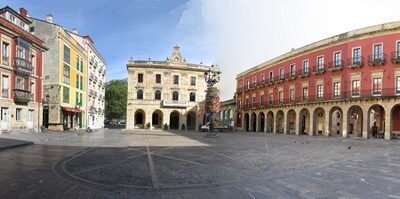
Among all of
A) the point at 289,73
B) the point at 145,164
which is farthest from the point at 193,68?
the point at 145,164

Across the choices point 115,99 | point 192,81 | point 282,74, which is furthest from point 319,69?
point 115,99

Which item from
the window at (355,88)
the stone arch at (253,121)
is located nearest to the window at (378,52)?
the window at (355,88)

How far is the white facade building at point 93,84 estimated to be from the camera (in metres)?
46.8

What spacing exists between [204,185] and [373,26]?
98.6 feet

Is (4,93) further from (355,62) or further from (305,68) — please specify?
(355,62)

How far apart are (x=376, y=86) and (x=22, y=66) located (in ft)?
109

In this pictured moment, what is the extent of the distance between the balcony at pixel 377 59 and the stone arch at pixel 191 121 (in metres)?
30.4

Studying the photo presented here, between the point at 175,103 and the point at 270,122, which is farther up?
the point at 175,103

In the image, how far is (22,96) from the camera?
26859 millimetres

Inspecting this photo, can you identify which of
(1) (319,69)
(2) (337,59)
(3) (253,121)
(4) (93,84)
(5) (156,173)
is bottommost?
(3) (253,121)

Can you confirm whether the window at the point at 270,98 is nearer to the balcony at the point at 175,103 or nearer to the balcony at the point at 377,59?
the balcony at the point at 175,103

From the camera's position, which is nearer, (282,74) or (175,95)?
(282,74)

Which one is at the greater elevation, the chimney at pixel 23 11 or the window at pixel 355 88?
the chimney at pixel 23 11

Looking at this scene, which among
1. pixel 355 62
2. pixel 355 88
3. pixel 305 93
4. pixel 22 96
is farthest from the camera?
pixel 305 93
